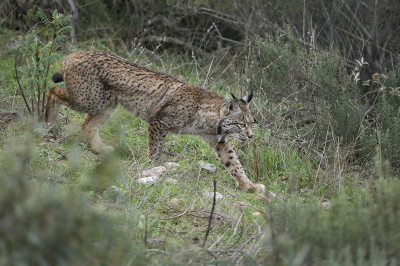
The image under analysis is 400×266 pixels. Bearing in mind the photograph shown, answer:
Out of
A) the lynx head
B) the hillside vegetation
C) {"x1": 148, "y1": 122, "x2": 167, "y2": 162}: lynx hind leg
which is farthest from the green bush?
{"x1": 148, "y1": 122, "x2": 167, "y2": 162}: lynx hind leg

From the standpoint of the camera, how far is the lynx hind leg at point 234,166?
485cm

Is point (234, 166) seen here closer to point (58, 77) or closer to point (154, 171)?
point (154, 171)

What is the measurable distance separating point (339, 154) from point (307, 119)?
1.05 metres

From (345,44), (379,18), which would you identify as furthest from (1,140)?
(379,18)

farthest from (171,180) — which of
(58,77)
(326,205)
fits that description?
(58,77)

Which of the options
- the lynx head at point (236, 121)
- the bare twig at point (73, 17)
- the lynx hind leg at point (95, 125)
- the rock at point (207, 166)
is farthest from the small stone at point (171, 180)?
the bare twig at point (73, 17)

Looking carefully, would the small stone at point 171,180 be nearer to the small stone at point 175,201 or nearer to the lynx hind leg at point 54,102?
the small stone at point 175,201

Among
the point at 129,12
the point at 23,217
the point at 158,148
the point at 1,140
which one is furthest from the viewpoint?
the point at 129,12

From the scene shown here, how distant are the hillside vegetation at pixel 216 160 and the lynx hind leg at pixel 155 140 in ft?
0.66

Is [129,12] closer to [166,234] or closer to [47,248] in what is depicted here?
[166,234]

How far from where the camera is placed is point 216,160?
5.57 m

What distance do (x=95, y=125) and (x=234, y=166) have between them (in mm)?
1960

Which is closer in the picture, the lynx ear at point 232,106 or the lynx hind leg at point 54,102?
the lynx ear at point 232,106

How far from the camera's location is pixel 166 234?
323 cm
